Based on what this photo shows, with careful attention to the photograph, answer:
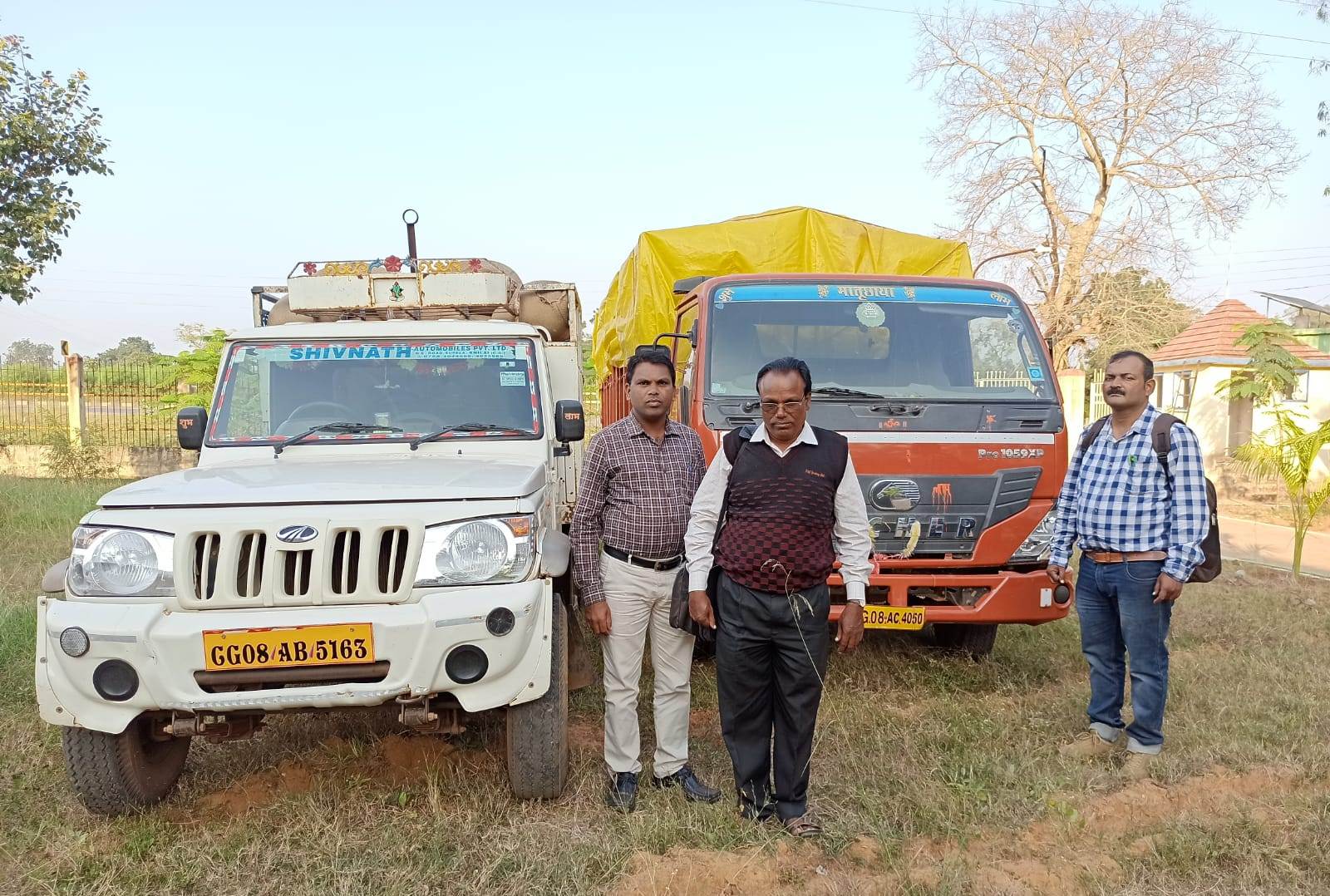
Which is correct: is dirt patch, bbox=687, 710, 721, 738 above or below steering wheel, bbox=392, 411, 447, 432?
below

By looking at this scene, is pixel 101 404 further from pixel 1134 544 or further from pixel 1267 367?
pixel 1267 367

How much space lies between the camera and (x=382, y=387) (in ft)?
15.9

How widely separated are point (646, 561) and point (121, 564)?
190 centimetres

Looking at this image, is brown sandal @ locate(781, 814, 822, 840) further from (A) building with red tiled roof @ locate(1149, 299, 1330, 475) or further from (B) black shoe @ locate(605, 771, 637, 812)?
(A) building with red tiled roof @ locate(1149, 299, 1330, 475)

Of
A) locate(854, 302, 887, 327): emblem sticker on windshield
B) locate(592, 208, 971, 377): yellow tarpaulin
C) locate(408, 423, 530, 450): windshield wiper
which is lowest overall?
locate(408, 423, 530, 450): windshield wiper

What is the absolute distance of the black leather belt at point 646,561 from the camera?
12.6 feet

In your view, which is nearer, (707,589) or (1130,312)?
(707,589)

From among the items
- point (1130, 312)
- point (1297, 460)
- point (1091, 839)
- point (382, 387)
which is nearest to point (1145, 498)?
point (1091, 839)

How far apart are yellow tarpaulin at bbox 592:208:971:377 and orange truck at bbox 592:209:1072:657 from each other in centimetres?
85

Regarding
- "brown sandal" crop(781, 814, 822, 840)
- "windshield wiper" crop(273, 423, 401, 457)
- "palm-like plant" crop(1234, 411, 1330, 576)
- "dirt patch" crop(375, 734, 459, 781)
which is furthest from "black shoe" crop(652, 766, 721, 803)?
"palm-like plant" crop(1234, 411, 1330, 576)

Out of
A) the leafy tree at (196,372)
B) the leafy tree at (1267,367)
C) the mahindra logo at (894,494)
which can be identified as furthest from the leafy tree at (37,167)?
the leafy tree at (1267,367)

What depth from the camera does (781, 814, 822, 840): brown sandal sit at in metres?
3.56

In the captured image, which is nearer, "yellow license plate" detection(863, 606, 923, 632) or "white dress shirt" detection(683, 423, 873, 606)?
"white dress shirt" detection(683, 423, 873, 606)

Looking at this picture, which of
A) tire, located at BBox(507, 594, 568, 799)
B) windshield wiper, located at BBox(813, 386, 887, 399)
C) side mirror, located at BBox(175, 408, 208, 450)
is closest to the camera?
tire, located at BBox(507, 594, 568, 799)
